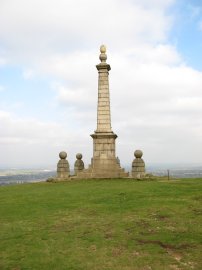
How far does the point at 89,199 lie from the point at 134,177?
10.5 m

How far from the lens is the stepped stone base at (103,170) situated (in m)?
27.0

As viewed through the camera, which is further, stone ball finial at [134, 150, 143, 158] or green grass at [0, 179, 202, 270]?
stone ball finial at [134, 150, 143, 158]

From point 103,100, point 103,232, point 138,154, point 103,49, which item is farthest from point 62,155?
point 103,232

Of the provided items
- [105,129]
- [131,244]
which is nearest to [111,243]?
[131,244]

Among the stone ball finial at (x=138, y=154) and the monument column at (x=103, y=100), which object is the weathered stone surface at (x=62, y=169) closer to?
the monument column at (x=103, y=100)

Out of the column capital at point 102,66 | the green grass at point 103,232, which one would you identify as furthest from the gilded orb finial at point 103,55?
the green grass at point 103,232

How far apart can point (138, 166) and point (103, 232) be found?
1606 centimetres

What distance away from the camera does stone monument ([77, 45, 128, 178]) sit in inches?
1073

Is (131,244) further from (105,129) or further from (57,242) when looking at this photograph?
A: (105,129)

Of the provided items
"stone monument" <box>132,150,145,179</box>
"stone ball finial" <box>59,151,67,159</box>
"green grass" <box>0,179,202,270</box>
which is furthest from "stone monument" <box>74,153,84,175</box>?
"green grass" <box>0,179,202,270</box>

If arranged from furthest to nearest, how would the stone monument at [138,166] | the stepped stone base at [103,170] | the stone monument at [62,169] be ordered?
the stone monument at [62,169] → the stepped stone base at [103,170] → the stone monument at [138,166]

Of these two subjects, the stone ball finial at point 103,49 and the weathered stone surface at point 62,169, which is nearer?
the weathered stone surface at point 62,169

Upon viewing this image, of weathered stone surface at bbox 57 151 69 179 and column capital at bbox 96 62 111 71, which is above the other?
column capital at bbox 96 62 111 71

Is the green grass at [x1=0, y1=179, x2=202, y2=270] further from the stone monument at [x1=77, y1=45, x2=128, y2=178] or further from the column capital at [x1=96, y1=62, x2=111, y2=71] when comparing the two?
the column capital at [x1=96, y1=62, x2=111, y2=71]
